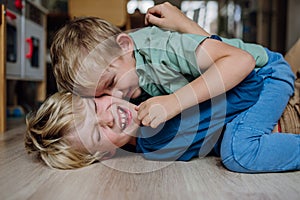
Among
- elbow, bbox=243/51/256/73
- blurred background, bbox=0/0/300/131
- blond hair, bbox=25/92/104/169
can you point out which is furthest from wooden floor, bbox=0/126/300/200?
blurred background, bbox=0/0/300/131

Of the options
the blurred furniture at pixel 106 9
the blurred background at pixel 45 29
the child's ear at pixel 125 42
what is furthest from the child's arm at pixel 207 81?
the blurred furniture at pixel 106 9

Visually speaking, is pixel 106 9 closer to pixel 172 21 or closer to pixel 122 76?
pixel 172 21

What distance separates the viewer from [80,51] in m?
0.95

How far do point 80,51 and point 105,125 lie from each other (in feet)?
0.66

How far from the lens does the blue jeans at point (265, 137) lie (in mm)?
875

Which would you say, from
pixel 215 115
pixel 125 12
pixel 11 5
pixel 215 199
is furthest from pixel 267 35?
pixel 215 199

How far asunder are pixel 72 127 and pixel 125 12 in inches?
71.4

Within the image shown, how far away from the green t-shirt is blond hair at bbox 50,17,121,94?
80 millimetres

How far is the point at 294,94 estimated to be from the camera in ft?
3.60

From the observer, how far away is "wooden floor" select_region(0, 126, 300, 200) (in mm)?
693

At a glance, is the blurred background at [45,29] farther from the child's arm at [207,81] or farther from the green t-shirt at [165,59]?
the child's arm at [207,81]

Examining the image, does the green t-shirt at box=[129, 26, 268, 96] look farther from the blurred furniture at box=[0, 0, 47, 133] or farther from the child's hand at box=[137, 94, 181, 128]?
the blurred furniture at box=[0, 0, 47, 133]

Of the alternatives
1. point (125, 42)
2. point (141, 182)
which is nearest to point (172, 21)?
point (125, 42)

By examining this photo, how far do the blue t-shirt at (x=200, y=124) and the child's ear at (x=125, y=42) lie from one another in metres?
0.23
